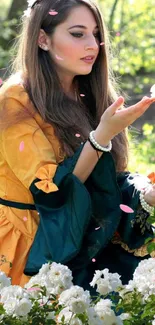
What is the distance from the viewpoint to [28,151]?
369 cm

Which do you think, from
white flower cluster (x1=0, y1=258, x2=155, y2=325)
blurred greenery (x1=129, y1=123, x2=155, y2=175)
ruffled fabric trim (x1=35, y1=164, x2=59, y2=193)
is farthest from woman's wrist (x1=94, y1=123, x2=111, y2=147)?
blurred greenery (x1=129, y1=123, x2=155, y2=175)

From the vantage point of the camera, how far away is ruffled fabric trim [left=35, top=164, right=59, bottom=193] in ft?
11.6

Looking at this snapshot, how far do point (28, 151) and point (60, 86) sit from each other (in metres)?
0.41

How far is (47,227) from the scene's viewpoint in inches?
142

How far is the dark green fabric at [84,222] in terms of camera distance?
11.7ft

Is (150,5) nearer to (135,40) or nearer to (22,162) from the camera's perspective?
(135,40)

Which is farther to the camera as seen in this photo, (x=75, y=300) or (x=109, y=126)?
(x=109, y=126)

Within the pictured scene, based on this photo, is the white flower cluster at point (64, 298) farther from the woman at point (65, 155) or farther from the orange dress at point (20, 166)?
the orange dress at point (20, 166)

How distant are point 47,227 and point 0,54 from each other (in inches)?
303

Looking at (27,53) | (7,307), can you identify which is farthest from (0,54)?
(7,307)

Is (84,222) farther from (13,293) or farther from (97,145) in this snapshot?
(13,293)

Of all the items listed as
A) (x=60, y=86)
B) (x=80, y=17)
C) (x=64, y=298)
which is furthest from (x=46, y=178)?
(x=64, y=298)

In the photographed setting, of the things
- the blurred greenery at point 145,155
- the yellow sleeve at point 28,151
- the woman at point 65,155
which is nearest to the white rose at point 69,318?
the woman at point 65,155

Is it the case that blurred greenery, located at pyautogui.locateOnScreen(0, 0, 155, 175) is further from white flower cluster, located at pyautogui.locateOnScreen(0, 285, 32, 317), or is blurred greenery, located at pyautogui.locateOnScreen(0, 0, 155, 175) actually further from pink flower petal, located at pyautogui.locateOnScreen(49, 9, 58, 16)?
white flower cluster, located at pyautogui.locateOnScreen(0, 285, 32, 317)
